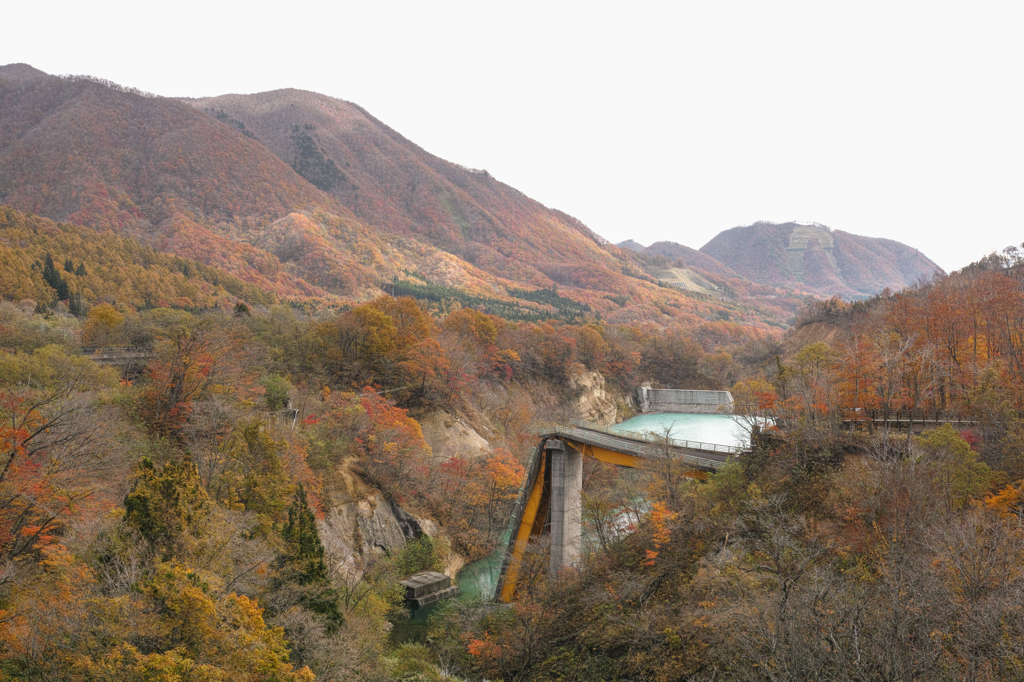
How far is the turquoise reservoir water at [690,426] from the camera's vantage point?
75.8 m

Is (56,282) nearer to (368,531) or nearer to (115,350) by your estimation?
(115,350)

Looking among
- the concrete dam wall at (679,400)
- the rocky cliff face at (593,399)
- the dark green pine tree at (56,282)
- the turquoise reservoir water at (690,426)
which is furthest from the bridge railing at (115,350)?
the concrete dam wall at (679,400)

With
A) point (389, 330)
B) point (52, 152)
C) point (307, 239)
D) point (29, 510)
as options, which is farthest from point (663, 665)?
point (52, 152)

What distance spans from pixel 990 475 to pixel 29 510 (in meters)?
30.5

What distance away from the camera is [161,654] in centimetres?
1344

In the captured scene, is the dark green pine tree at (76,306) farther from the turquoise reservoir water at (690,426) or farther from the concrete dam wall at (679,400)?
the concrete dam wall at (679,400)

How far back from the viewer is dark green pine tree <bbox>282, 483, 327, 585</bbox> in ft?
71.8

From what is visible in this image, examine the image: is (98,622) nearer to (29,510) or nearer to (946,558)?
(29,510)

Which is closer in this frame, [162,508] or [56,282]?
[162,508]

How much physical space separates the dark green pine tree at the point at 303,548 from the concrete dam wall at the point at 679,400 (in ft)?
272

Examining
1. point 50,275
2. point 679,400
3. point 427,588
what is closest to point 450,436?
point 427,588

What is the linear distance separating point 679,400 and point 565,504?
6796 cm

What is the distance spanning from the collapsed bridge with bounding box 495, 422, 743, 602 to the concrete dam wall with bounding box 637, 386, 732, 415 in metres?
62.3

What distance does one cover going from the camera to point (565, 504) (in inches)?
1500
